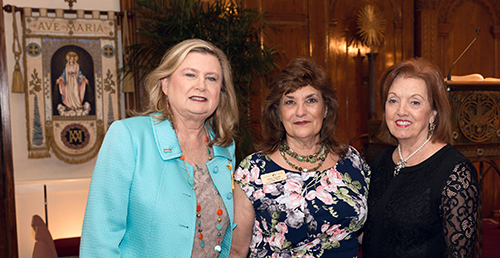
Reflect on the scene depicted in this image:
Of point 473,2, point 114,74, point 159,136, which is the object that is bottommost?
point 159,136

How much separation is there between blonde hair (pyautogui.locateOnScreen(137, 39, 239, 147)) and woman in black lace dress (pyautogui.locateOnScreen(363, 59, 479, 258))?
76 cm

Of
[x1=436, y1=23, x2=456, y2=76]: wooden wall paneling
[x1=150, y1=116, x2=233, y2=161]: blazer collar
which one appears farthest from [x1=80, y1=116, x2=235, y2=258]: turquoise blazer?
[x1=436, y1=23, x2=456, y2=76]: wooden wall paneling

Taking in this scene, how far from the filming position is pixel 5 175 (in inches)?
154

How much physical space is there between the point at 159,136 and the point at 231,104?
1.57 ft

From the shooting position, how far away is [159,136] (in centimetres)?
168

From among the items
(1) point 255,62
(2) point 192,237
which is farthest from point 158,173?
(1) point 255,62

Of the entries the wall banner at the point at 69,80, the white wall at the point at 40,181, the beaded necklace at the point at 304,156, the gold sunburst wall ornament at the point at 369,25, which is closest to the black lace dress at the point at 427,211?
the beaded necklace at the point at 304,156

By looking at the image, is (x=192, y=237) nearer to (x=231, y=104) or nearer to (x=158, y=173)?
(x=158, y=173)

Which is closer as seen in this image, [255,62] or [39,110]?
[255,62]

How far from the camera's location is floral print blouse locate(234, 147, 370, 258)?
72.5 inches

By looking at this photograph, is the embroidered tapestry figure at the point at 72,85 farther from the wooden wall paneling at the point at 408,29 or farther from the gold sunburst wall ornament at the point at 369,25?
the wooden wall paneling at the point at 408,29

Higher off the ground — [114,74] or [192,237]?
→ [114,74]

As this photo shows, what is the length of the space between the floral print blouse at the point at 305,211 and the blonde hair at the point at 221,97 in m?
0.22

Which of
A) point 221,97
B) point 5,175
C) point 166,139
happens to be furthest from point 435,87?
point 5,175
